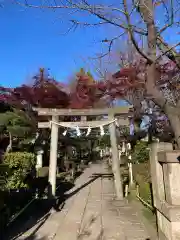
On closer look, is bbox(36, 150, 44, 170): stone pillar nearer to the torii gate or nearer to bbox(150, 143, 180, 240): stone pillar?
the torii gate

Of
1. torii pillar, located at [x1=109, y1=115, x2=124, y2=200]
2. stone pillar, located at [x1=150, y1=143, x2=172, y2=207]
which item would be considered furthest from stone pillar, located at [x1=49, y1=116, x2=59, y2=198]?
stone pillar, located at [x1=150, y1=143, x2=172, y2=207]

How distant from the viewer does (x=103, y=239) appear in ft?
16.7

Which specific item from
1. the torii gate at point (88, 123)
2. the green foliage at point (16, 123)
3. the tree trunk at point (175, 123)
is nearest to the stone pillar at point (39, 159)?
the green foliage at point (16, 123)

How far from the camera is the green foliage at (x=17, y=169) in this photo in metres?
6.57

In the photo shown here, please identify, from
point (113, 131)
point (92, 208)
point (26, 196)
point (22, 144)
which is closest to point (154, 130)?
point (113, 131)

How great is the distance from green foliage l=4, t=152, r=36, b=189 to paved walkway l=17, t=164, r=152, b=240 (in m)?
1.20

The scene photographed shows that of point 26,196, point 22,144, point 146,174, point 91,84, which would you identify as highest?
point 91,84

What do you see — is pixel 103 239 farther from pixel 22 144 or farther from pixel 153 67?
pixel 22 144

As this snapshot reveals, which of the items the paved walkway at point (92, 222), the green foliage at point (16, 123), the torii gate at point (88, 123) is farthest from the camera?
the green foliage at point (16, 123)

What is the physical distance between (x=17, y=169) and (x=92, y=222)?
250 cm

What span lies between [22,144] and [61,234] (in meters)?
8.94

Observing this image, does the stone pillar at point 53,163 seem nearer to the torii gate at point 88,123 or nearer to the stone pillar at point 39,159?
the torii gate at point 88,123

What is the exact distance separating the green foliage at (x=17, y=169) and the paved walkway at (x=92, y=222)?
1.20 metres

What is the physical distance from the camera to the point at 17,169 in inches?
284
